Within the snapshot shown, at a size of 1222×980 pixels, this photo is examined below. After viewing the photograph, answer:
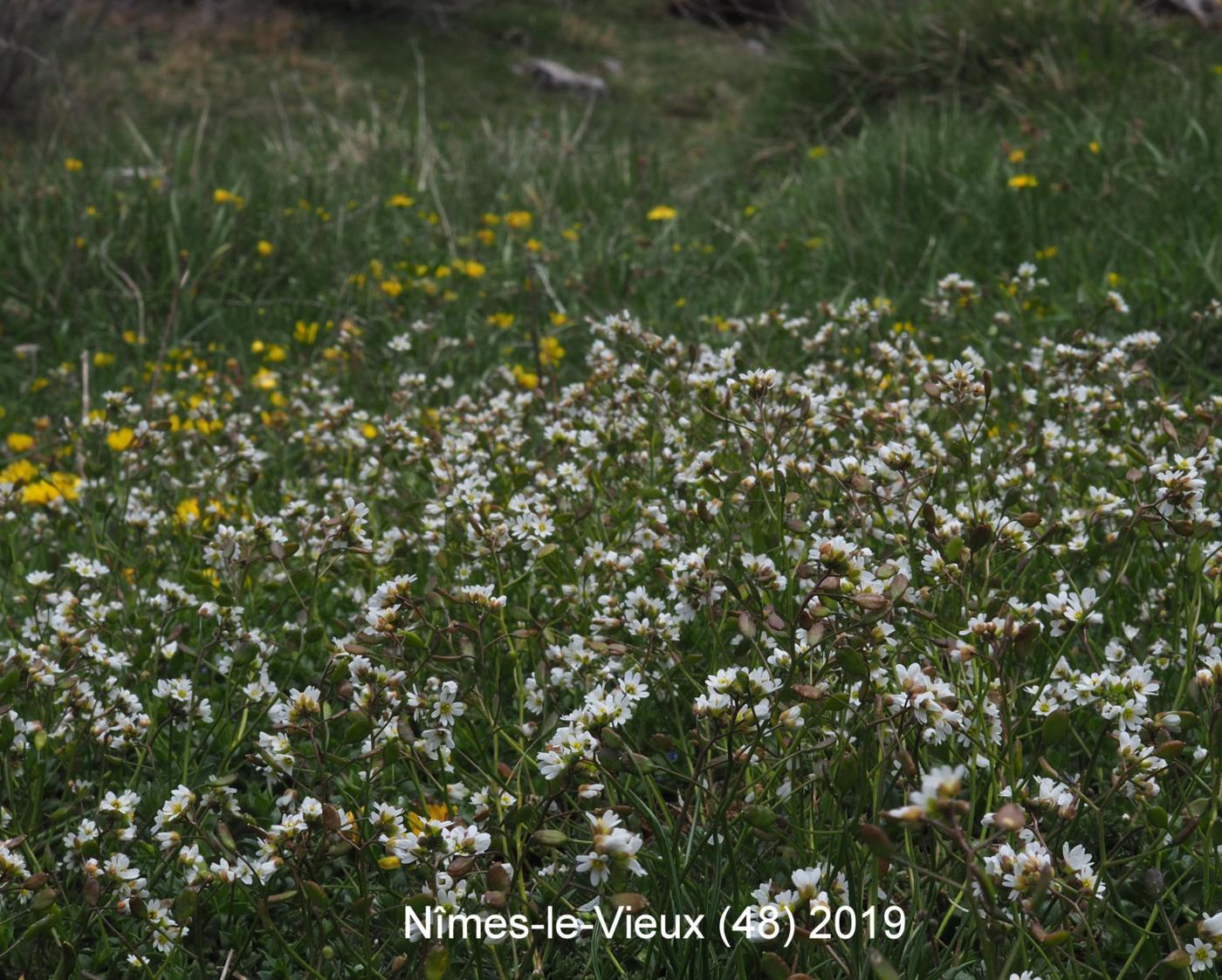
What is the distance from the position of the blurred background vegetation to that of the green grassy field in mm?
38

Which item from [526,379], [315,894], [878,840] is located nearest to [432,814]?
[315,894]

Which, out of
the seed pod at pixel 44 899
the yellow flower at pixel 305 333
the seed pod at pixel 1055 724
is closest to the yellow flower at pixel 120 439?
the yellow flower at pixel 305 333

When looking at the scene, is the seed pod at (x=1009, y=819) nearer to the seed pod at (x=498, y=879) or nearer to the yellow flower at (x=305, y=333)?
the seed pod at (x=498, y=879)

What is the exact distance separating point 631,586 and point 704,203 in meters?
4.90

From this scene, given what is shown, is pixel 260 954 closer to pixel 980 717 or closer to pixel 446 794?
pixel 446 794

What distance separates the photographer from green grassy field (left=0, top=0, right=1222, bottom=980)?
4.05 feet

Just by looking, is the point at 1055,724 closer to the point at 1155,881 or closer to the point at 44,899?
the point at 1155,881

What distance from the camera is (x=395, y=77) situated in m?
15.6

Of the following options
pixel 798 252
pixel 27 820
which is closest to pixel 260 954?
pixel 27 820

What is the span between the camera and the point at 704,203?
6.59m

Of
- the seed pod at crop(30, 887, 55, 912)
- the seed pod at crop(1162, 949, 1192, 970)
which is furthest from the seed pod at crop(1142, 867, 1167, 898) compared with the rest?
the seed pod at crop(30, 887, 55, 912)

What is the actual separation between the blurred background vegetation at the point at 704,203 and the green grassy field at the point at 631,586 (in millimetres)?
38

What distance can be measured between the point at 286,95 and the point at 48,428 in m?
11.6

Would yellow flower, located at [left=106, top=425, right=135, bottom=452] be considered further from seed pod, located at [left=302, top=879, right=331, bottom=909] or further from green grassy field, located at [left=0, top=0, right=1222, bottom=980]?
seed pod, located at [left=302, top=879, right=331, bottom=909]
